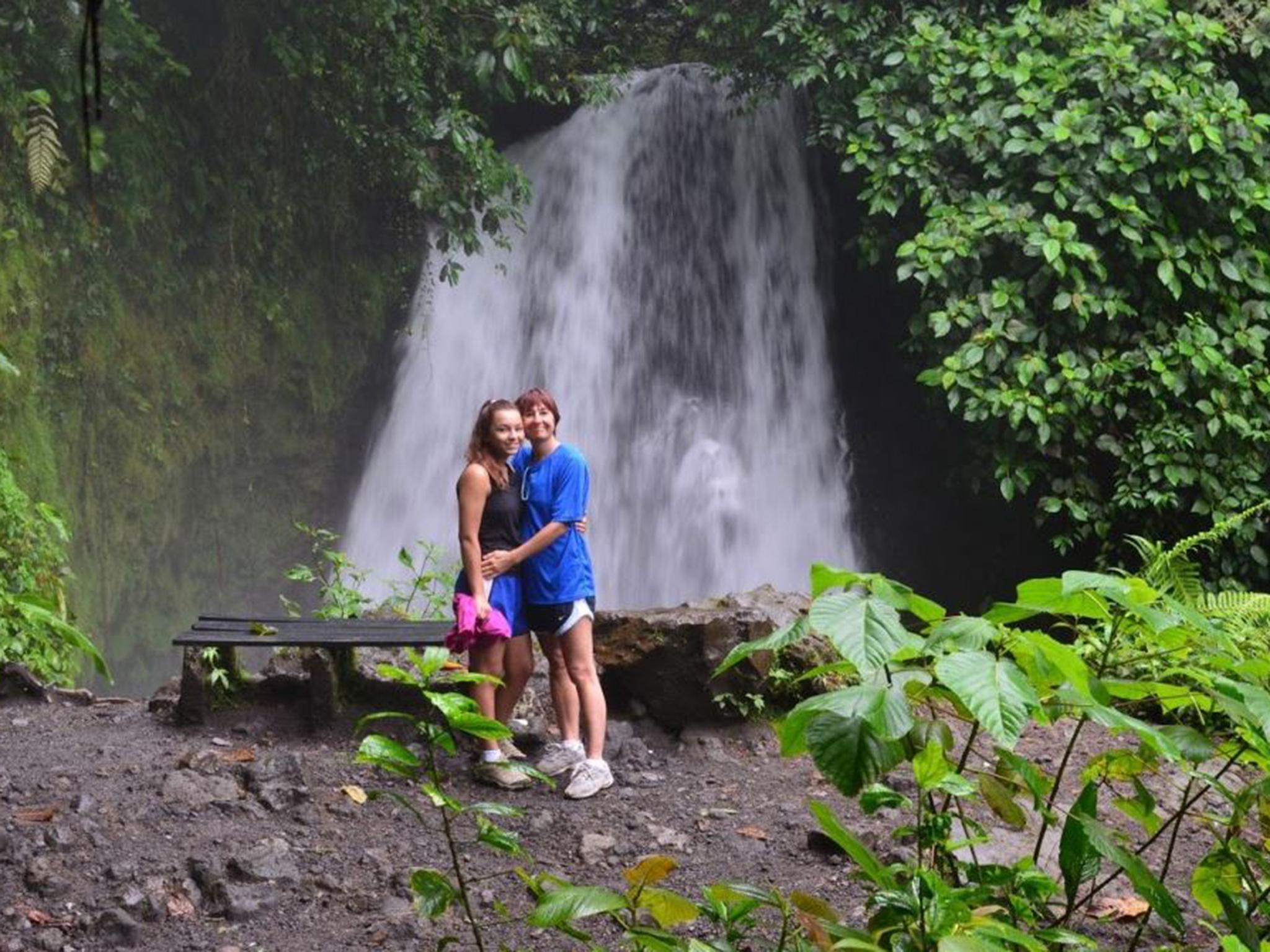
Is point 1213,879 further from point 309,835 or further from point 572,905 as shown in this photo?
point 309,835

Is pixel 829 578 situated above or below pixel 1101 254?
below

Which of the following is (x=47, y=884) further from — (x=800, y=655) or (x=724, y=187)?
(x=724, y=187)

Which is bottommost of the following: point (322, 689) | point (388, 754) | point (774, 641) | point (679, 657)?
point (322, 689)

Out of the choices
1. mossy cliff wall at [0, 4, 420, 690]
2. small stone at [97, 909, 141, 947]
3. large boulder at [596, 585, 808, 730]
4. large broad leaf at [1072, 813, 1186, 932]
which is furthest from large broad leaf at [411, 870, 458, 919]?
mossy cliff wall at [0, 4, 420, 690]

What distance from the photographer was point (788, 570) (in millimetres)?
10336

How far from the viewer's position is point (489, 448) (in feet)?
16.0

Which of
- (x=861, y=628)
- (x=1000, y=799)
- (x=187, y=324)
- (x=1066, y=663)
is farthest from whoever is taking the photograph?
(x=187, y=324)

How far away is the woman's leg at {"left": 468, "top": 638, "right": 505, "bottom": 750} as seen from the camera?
15.8 ft

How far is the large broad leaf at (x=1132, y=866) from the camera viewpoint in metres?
2.13

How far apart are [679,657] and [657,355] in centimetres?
568

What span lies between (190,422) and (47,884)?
625cm

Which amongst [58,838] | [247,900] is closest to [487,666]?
[247,900]

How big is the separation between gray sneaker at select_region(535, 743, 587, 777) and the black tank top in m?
0.71

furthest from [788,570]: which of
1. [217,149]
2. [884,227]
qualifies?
[217,149]
